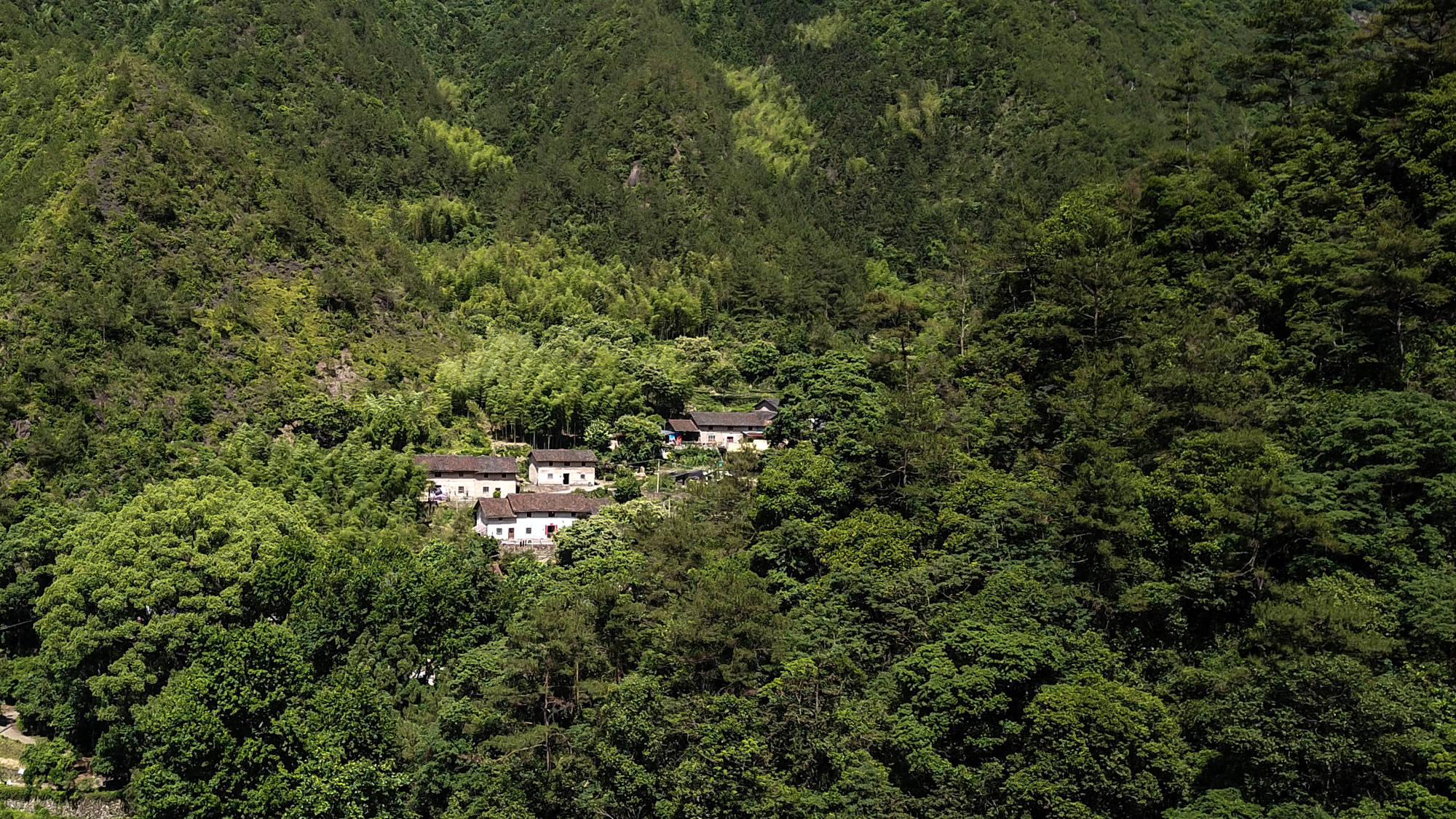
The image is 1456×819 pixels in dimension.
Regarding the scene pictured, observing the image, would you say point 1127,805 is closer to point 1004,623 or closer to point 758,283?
point 1004,623

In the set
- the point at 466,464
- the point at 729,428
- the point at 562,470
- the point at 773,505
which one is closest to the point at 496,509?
the point at 466,464

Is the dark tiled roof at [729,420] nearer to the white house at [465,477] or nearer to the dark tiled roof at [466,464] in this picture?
the dark tiled roof at [466,464]

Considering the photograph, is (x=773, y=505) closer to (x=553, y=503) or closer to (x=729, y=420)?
(x=553, y=503)

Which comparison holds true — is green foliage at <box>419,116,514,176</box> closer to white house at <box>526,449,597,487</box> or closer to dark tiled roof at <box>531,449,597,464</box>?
dark tiled roof at <box>531,449,597,464</box>

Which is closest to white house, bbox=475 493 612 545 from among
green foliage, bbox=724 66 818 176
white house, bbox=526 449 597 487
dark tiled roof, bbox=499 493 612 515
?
dark tiled roof, bbox=499 493 612 515

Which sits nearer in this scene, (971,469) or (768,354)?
(971,469)

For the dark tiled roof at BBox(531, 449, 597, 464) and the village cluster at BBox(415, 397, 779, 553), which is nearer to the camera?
the village cluster at BBox(415, 397, 779, 553)

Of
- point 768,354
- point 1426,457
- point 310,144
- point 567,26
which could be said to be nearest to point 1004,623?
point 1426,457
